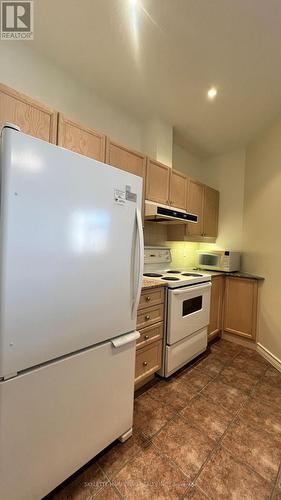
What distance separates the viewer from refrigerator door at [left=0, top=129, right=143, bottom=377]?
32.9 inches

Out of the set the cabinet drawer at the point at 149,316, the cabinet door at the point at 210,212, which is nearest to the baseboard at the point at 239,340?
the cabinet door at the point at 210,212

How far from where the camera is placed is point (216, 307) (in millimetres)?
2951

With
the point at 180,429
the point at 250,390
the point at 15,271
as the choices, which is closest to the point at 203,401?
the point at 180,429

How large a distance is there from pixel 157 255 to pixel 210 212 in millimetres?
1196

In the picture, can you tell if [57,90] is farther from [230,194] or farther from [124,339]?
[230,194]

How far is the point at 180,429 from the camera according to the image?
1523 mm

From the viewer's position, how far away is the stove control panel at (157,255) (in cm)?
269

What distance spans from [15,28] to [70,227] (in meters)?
1.81

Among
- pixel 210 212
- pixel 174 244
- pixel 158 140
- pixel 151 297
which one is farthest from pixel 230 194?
pixel 151 297

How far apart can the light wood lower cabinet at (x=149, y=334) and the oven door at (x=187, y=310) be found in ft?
0.31

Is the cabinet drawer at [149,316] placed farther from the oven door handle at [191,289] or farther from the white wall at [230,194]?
the white wall at [230,194]

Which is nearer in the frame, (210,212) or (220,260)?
(220,260)

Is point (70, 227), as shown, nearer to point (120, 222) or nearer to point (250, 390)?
point (120, 222)

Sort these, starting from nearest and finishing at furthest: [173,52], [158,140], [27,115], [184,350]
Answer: [27,115] < [173,52] < [184,350] < [158,140]
